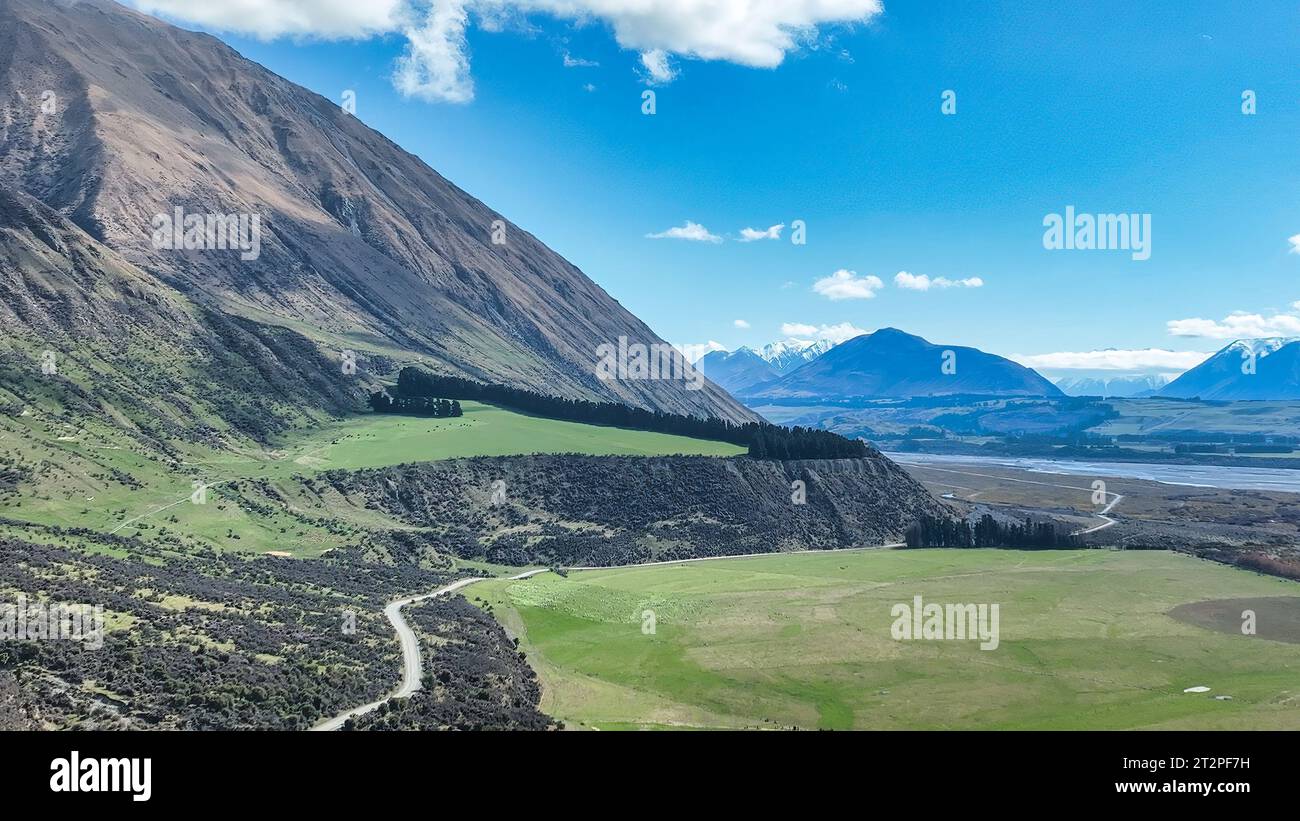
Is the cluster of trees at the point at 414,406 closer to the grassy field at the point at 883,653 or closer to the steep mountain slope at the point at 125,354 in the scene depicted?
the steep mountain slope at the point at 125,354

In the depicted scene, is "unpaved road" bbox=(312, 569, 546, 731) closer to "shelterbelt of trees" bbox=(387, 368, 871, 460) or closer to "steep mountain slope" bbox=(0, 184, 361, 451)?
"steep mountain slope" bbox=(0, 184, 361, 451)


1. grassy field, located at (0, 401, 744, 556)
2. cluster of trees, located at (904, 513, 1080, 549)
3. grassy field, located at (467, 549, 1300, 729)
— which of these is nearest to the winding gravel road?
grassy field, located at (467, 549, 1300, 729)

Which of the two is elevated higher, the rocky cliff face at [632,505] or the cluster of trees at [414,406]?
the cluster of trees at [414,406]

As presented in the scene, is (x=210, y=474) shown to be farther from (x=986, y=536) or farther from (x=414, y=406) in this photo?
(x=986, y=536)

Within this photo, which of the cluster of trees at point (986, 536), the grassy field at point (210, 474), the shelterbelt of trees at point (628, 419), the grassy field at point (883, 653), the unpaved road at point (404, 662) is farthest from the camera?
the shelterbelt of trees at point (628, 419)

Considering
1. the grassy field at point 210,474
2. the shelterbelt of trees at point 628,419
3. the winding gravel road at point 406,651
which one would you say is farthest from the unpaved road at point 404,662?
the shelterbelt of trees at point 628,419

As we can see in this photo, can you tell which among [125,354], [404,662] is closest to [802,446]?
[125,354]

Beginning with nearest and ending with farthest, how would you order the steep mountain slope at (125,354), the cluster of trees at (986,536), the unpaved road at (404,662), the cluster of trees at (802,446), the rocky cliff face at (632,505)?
the unpaved road at (404,662), the steep mountain slope at (125,354), the rocky cliff face at (632,505), the cluster of trees at (986,536), the cluster of trees at (802,446)
